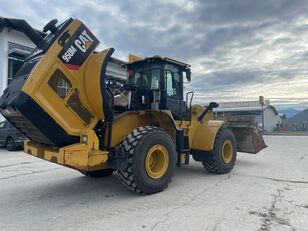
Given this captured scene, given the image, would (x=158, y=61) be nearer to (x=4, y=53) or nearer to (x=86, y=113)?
(x=86, y=113)

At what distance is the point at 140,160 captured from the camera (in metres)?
5.71

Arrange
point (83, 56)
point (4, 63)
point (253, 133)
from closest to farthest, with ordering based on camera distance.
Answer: point (83, 56) < point (253, 133) < point (4, 63)

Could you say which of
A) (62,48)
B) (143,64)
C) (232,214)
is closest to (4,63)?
(143,64)

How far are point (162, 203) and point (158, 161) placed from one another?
1103 millimetres

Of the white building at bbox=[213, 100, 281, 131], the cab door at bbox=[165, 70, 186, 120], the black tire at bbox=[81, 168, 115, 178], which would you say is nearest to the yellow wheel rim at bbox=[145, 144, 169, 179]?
the cab door at bbox=[165, 70, 186, 120]

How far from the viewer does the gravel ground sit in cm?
446

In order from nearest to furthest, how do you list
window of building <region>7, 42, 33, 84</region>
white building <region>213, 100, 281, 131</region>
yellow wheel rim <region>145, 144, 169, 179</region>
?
1. yellow wheel rim <region>145, 144, 169, 179</region>
2. window of building <region>7, 42, 33, 84</region>
3. white building <region>213, 100, 281, 131</region>

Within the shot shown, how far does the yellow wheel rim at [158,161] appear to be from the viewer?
6.14 meters

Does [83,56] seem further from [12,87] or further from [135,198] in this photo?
[135,198]

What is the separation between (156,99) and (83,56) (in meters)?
2.03

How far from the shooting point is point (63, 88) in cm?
531

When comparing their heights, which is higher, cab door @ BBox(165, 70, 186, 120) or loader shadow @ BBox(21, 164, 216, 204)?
cab door @ BBox(165, 70, 186, 120)

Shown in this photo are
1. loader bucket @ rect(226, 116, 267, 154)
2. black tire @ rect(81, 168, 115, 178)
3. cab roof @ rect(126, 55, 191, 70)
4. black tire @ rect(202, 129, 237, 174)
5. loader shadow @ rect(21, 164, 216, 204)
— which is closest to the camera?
loader shadow @ rect(21, 164, 216, 204)

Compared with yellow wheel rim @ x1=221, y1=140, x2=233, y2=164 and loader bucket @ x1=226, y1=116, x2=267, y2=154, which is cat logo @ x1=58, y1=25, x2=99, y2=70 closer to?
yellow wheel rim @ x1=221, y1=140, x2=233, y2=164
